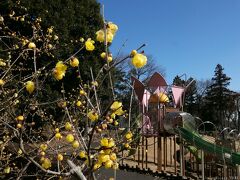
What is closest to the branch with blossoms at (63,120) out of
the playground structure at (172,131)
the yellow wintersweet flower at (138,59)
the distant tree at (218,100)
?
the yellow wintersweet flower at (138,59)

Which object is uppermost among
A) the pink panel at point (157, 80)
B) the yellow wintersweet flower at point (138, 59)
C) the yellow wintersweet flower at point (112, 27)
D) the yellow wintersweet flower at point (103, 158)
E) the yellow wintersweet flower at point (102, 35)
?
the pink panel at point (157, 80)

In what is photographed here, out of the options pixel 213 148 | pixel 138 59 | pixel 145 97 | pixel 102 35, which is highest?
pixel 145 97

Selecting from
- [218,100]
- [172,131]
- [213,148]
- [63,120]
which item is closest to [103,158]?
[63,120]

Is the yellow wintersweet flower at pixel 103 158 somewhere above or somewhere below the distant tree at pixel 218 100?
below

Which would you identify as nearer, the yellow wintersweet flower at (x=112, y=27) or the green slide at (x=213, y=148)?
the yellow wintersweet flower at (x=112, y=27)

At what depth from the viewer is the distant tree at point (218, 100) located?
40850mm

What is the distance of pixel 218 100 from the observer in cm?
4259

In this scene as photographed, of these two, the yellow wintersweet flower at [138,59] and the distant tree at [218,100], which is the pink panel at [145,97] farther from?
the distant tree at [218,100]

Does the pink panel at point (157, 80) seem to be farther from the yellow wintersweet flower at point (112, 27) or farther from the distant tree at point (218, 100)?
the distant tree at point (218, 100)

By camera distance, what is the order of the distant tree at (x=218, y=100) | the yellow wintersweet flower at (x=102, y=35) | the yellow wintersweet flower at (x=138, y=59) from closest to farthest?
1. the yellow wintersweet flower at (x=138, y=59)
2. the yellow wintersweet flower at (x=102, y=35)
3. the distant tree at (x=218, y=100)

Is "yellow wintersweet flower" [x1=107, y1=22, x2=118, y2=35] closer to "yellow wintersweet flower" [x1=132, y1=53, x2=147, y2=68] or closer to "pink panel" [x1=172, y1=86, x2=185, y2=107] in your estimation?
"yellow wintersweet flower" [x1=132, y1=53, x2=147, y2=68]

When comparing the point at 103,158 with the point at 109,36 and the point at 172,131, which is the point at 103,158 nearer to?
the point at 109,36

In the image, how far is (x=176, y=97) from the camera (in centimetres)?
1162

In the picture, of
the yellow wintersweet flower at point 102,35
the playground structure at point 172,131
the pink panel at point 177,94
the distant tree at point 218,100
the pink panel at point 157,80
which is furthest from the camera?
the distant tree at point 218,100
